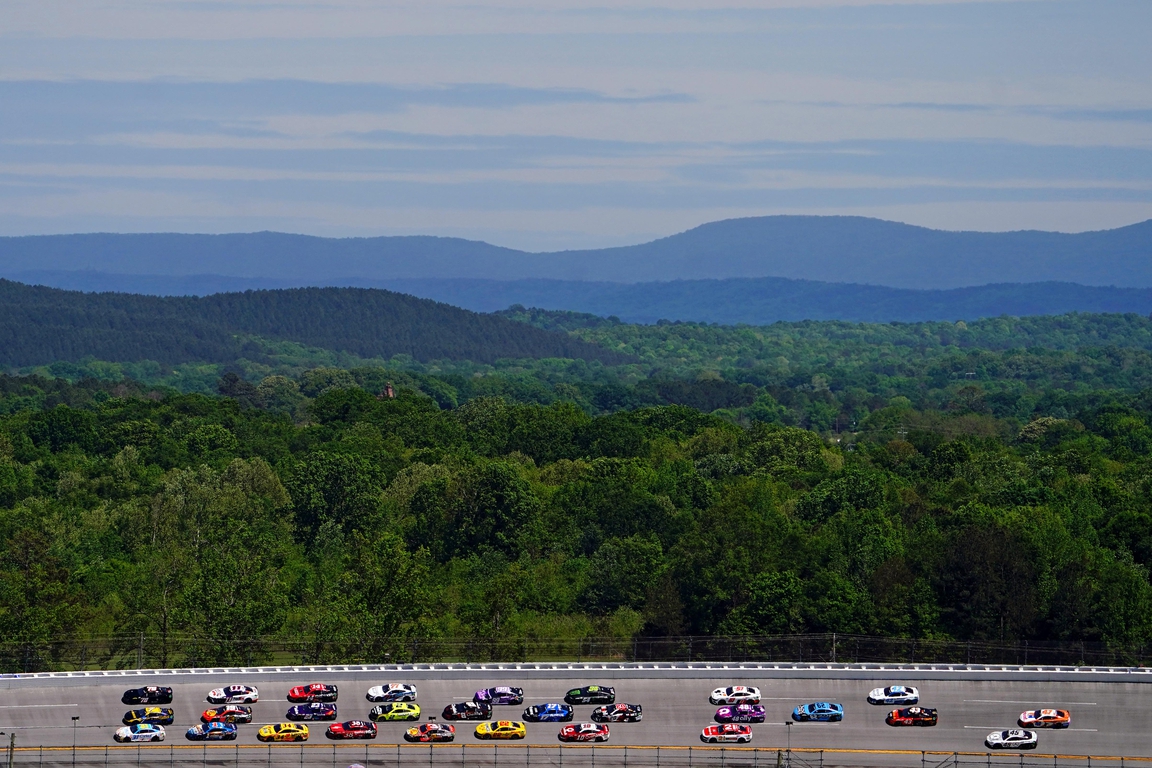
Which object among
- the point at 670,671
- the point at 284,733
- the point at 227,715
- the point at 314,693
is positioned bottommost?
the point at 284,733

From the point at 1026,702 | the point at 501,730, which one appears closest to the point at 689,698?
the point at 501,730

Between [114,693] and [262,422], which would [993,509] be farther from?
[262,422]

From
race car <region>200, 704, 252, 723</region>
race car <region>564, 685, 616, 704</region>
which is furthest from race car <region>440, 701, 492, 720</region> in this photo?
race car <region>200, 704, 252, 723</region>

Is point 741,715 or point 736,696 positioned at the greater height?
point 736,696

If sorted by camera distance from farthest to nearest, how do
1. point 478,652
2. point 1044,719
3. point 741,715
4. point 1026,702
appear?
1. point 478,652
2. point 1026,702
3. point 1044,719
4. point 741,715

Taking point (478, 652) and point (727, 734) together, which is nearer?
point (727, 734)

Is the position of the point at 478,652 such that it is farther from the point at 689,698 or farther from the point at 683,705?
the point at 683,705

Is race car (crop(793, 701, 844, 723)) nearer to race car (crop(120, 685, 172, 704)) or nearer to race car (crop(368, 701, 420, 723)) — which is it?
race car (crop(368, 701, 420, 723))
